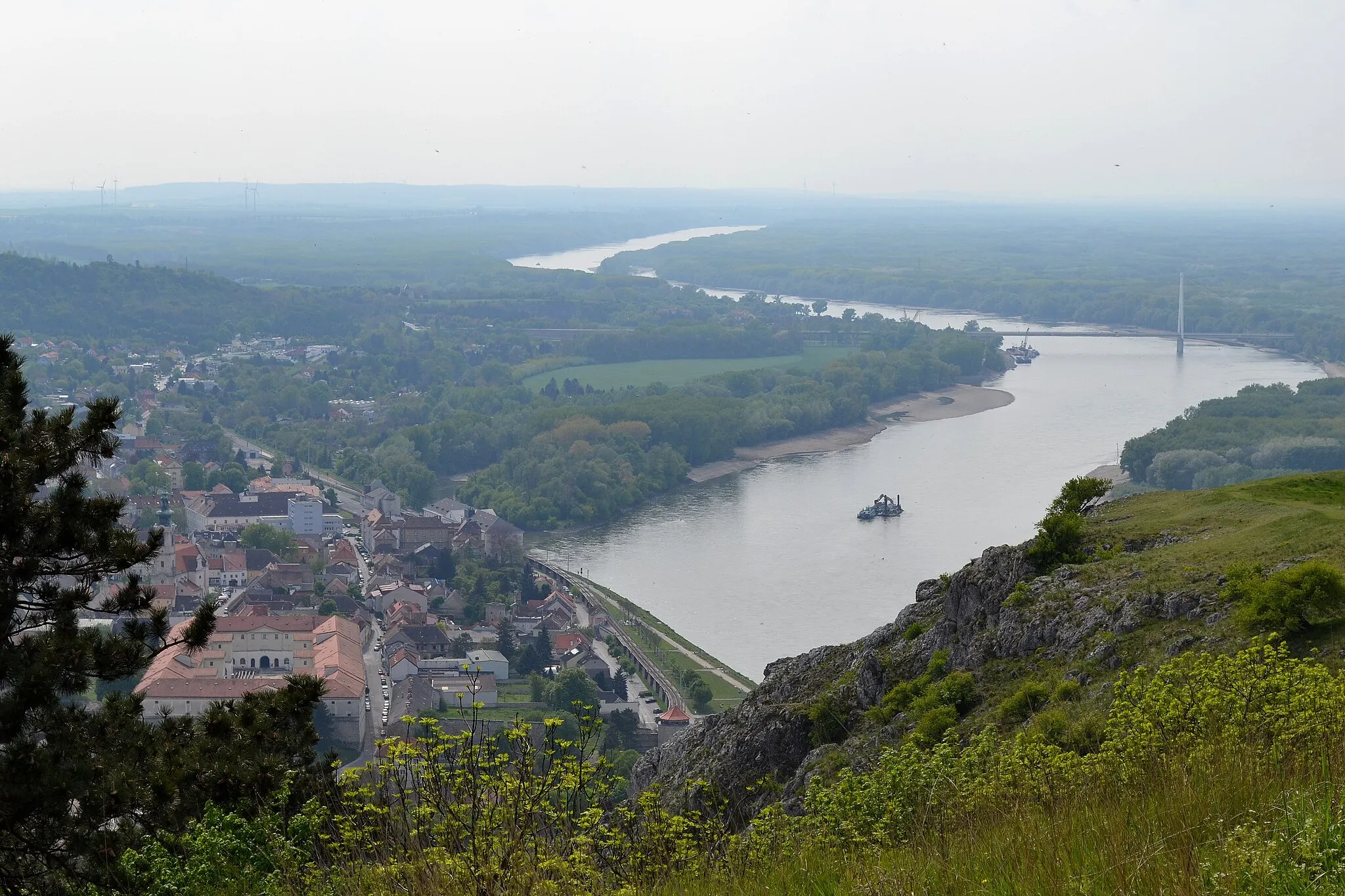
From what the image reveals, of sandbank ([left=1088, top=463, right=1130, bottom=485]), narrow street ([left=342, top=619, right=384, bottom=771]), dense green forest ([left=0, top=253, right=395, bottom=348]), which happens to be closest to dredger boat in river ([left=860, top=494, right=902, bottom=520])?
sandbank ([left=1088, top=463, right=1130, bottom=485])

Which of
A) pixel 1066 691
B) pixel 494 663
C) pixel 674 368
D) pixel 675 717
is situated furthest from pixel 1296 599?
pixel 674 368

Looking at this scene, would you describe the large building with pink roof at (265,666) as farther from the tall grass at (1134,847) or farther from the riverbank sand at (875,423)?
the riverbank sand at (875,423)

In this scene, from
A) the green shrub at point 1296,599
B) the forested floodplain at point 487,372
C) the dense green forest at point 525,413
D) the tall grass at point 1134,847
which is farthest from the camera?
the forested floodplain at point 487,372

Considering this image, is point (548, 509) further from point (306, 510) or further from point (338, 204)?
point (338, 204)

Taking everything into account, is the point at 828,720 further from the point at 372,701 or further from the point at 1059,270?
the point at 1059,270

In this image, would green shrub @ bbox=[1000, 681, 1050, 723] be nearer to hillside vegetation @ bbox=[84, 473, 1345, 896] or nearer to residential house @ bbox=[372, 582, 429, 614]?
hillside vegetation @ bbox=[84, 473, 1345, 896]

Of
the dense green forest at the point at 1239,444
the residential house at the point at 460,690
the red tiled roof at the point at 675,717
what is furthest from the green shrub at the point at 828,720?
the dense green forest at the point at 1239,444
